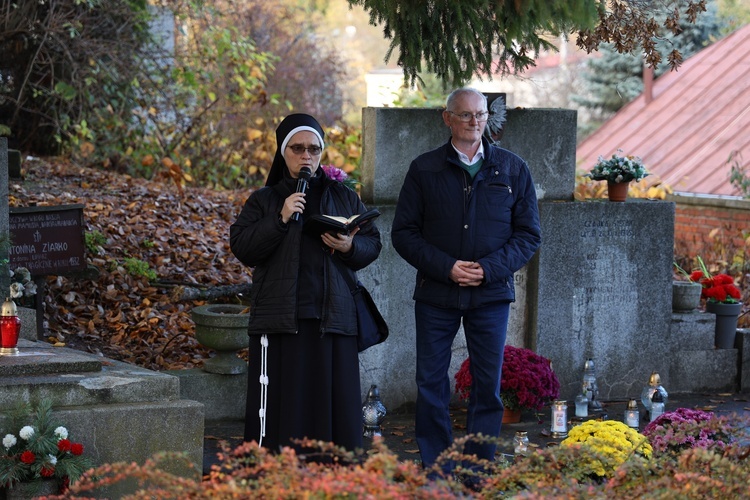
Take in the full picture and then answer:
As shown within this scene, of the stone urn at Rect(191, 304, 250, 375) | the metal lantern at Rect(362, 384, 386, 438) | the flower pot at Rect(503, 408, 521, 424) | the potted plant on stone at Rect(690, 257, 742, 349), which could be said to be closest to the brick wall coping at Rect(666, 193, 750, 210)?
the potted plant on stone at Rect(690, 257, 742, 349)

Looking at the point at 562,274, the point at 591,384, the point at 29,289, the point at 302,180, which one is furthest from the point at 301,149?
the point at 591,384

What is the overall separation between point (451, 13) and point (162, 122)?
26.8 feet

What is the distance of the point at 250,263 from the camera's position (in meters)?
5.38

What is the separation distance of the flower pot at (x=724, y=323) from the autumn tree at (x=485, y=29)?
2452 mm

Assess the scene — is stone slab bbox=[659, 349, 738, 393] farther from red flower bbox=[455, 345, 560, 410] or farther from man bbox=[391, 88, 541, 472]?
man bbox=[391, 88, 541, 472]

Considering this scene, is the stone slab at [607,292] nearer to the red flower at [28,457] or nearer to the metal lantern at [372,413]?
the metal lantern at [372,413]

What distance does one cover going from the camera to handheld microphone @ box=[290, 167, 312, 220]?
517 cm

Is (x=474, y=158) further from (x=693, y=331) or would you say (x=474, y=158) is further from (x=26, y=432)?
(x=693, y=331)

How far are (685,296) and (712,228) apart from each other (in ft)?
19.1

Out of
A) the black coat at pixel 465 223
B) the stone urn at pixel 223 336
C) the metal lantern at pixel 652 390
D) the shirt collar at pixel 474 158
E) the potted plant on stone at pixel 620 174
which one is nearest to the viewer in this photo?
the black coat at pixel 465 223

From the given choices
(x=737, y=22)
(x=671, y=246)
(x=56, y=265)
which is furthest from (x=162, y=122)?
(x=737, y=22)

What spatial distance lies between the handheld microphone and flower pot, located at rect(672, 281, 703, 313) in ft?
14.4

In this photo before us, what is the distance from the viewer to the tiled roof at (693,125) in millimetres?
16641

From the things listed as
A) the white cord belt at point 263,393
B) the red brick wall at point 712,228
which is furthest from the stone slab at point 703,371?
the white cord belt at point 263,393
